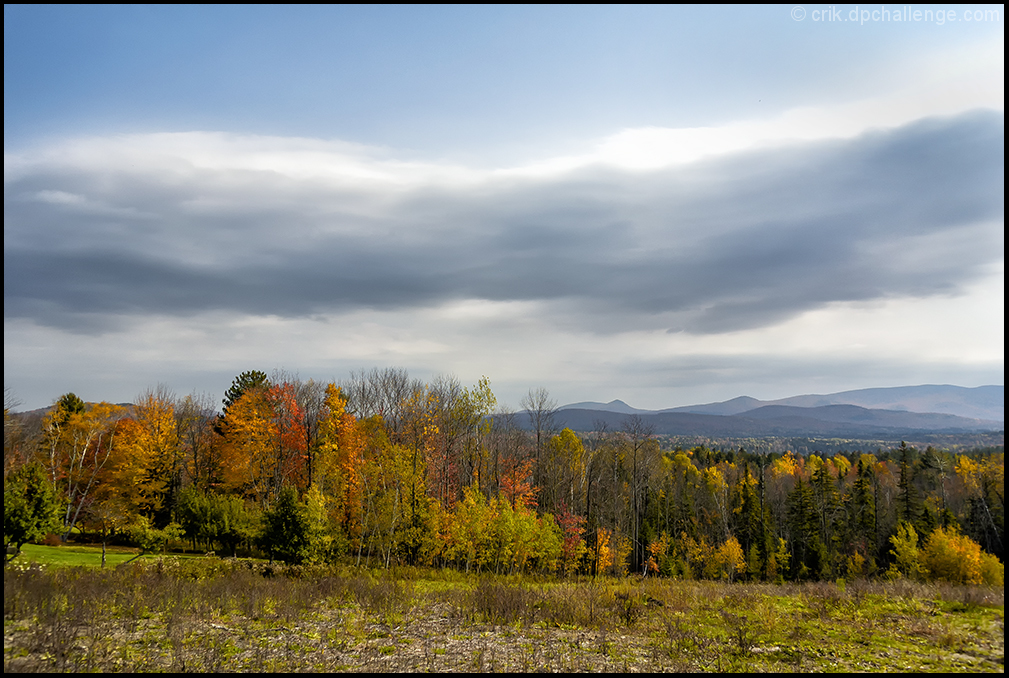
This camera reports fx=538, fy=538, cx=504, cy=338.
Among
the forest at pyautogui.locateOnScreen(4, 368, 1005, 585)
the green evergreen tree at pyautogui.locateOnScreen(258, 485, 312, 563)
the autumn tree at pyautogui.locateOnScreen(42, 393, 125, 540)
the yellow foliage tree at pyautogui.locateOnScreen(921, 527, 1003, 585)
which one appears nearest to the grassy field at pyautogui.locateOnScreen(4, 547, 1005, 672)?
the green evergreen tree at pyautogui.locateOnScreen(258, 485, 312, 563)

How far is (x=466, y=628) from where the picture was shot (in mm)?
19141

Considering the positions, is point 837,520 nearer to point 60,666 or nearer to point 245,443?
point 245,443

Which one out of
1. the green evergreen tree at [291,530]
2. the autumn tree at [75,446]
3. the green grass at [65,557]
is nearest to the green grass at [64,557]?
the green grass at [65,557]

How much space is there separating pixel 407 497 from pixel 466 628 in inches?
950

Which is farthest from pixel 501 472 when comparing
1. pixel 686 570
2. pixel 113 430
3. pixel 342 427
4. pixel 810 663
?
pixel 810 663

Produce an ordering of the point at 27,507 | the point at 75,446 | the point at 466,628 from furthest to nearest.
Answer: the point at 75,446 < the point at 27,507 < the point at 466,628

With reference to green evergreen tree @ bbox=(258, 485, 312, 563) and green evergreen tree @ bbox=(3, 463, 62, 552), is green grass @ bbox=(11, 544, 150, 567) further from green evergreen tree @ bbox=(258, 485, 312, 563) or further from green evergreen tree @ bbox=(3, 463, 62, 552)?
green evergreen tree @ bbox=(258, 485, 312, 563)

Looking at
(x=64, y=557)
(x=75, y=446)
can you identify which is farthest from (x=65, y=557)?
(x=75, y=446)

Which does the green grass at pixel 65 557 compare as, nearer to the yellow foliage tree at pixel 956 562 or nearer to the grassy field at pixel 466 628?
the grassy field at pixel 466 628

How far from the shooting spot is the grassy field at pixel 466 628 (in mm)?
14453

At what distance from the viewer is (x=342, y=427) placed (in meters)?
50.9

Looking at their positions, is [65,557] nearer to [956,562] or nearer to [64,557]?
[64,557]

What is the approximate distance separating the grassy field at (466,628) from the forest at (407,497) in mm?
13130

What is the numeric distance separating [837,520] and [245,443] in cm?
7640
